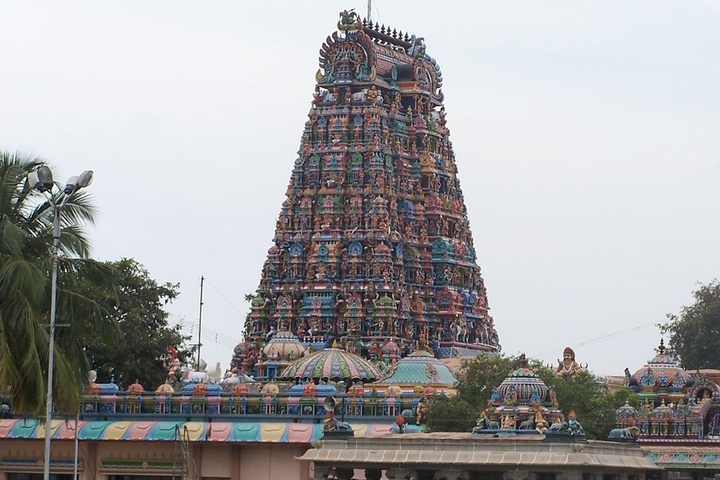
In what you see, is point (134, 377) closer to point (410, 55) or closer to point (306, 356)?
point (306, 356)

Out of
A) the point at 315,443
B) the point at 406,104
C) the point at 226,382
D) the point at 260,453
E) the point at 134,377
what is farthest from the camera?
the point at 406,104

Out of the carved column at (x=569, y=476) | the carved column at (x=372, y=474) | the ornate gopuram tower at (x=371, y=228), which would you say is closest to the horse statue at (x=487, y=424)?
the carved column at (x=372, y=474)

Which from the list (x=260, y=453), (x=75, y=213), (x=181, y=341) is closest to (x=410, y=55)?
(x=181, y=341)

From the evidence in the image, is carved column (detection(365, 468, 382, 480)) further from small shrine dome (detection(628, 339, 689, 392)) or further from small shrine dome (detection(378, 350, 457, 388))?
small shrine dome (detection(628, 339, 689, 392))

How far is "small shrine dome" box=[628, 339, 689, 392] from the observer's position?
76.1 m

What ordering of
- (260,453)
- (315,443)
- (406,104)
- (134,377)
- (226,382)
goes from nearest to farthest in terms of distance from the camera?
(315,443), (260,453), (226,382), (134,377), (406,104)

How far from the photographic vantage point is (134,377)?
9288 cm

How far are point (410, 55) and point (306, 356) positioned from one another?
24792 millimetres

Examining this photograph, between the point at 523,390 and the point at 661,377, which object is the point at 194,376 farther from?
the point at 523,390

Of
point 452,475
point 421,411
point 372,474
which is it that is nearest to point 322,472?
point 372,474

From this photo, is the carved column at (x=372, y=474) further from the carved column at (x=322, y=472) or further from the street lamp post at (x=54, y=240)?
the street lamp post at (x=54, y=240)

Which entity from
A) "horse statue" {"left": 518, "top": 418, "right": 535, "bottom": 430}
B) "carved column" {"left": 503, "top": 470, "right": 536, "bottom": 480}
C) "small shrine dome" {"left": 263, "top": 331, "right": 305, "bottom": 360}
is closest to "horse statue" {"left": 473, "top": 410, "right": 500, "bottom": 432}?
"horse statue" {"left": 518, "top": 418, "right": 535, "bottom": 430}

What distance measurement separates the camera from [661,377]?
76625mm

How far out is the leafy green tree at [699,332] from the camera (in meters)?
114
